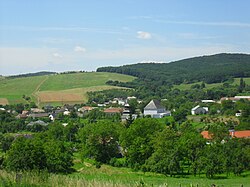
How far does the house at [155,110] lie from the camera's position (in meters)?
86.1

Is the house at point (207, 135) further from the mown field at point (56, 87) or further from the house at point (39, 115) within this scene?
the mown field at point (56, 87)

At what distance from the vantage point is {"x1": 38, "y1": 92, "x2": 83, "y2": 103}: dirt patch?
4108 inches

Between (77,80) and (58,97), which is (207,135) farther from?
(77,80)

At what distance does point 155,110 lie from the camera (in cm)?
8625

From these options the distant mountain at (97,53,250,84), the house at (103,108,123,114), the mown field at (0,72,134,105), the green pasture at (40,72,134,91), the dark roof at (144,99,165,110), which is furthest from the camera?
the distant mountain at (97,53,250,84)

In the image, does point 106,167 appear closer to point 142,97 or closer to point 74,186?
point 74,186

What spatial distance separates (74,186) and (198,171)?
24443 mm

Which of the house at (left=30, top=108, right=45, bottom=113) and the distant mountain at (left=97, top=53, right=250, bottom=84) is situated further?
the distant mountain at (left=97, top=53, right=250, bottom=84)

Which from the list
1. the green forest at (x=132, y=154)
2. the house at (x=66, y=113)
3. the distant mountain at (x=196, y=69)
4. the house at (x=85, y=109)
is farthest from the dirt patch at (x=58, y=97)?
the distant mountain at (x=196, y=69)

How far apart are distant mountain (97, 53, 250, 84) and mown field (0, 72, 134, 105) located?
17.5m

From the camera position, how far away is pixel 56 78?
133m

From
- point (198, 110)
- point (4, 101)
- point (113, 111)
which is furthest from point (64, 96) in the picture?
point (198, 110)

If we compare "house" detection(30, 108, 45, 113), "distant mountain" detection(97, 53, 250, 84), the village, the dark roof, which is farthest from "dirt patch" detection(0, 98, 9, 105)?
"distant mountain" detection(97, 53, 250, 84)

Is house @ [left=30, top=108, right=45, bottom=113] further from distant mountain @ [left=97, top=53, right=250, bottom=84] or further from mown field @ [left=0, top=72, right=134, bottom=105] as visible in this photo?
distant mountain @ [left=97, top=53, right=250, bottom=84]
